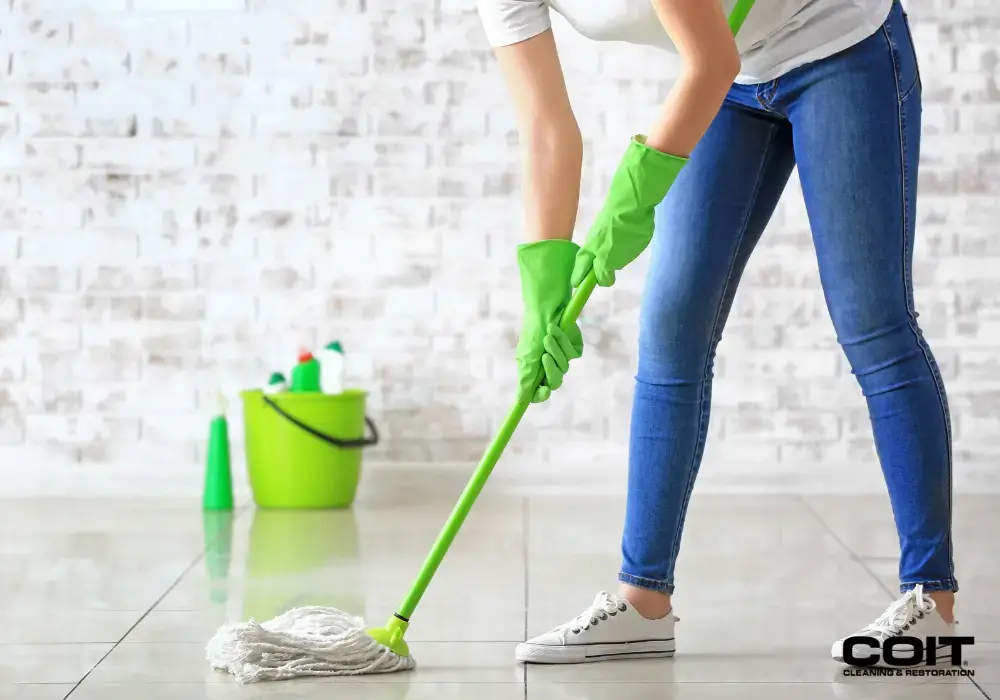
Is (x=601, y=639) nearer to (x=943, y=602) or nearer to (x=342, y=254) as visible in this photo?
(x=943, y=602)

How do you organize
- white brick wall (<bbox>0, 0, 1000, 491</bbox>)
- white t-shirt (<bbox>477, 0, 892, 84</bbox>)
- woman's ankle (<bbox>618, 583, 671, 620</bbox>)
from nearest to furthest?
white t-shirt (<bbox>477, 0, 892, 84</bbox>) < woman's ankle (<bbox>618, 583, 671, 620</bbox>) < white brick wall (<bbox>0, 0, 1000, 491</bbox>)

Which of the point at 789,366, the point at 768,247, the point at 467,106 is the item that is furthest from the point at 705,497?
the point at 467,106

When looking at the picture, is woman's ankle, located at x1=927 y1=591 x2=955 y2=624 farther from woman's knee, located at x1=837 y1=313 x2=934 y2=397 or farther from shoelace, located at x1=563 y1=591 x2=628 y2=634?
shoelace, located at x1=563 y1=591 x2=628 y2=634

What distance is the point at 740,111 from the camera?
4.59 ft

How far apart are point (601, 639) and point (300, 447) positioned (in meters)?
1.44

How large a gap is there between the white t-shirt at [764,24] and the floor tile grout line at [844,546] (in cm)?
86

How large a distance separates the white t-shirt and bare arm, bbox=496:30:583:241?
0.03 m

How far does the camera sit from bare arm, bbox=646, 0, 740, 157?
119 cm

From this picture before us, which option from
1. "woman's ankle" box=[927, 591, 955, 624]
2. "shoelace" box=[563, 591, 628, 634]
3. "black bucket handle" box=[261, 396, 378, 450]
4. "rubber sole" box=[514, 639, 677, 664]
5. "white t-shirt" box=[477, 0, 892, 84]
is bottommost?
"rubber sole" box=[514, 639, 677, 664]

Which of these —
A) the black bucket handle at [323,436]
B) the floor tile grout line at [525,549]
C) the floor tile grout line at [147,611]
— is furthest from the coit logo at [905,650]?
the black bucket handle at [323,436]

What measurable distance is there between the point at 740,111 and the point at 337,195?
5.46ft

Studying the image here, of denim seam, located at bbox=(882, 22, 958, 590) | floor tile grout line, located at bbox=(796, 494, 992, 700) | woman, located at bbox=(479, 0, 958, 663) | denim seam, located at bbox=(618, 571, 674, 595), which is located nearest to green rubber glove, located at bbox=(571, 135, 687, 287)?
woman, located at bbox=(479, 0, 958, 663)

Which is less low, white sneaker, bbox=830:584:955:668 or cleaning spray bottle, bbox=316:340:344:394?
cleaning spray bottle, bbox=316:340:344:394

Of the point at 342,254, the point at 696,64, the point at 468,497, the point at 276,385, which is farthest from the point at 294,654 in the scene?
the point at 342,254
